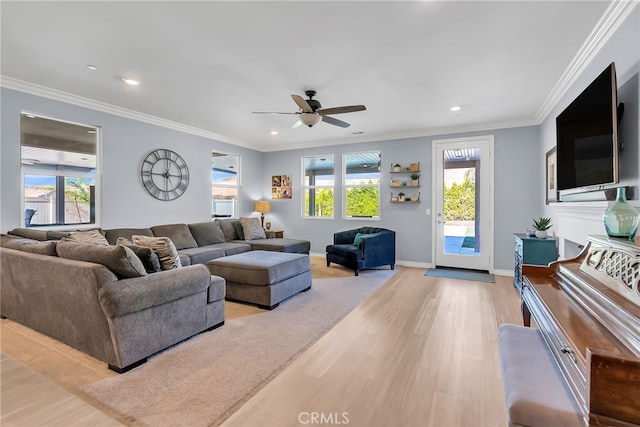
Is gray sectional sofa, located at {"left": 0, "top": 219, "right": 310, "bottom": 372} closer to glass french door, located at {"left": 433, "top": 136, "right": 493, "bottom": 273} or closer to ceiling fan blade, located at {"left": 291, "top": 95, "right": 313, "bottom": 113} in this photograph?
ceiling fan blade, located at {"left": 291, "top": 95, "right": 313, "bottom": 113}

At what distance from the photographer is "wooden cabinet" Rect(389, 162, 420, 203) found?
223 inches

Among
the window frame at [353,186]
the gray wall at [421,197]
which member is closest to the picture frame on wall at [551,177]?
the gray wall at [421,197]

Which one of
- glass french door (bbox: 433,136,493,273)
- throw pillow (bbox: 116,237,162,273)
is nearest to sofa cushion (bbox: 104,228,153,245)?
throw pillow (bbox: 116,237,162,273)

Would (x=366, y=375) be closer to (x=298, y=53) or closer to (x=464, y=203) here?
(x=298, y=53)

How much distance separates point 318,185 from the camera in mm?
6828

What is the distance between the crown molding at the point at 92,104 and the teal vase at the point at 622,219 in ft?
18.1

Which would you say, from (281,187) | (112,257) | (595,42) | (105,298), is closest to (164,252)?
(112,257)

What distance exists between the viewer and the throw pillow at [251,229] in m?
5.75

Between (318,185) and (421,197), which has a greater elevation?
(318,185)

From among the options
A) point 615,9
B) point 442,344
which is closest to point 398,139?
point 615,9

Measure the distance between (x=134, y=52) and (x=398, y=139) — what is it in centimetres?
451

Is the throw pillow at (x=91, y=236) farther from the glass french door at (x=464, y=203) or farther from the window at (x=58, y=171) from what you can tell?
the glass french door at (x=464, y=203)

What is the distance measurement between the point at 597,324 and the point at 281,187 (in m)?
6.39

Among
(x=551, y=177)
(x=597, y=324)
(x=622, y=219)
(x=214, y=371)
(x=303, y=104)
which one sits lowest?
(x=214, y=371)
